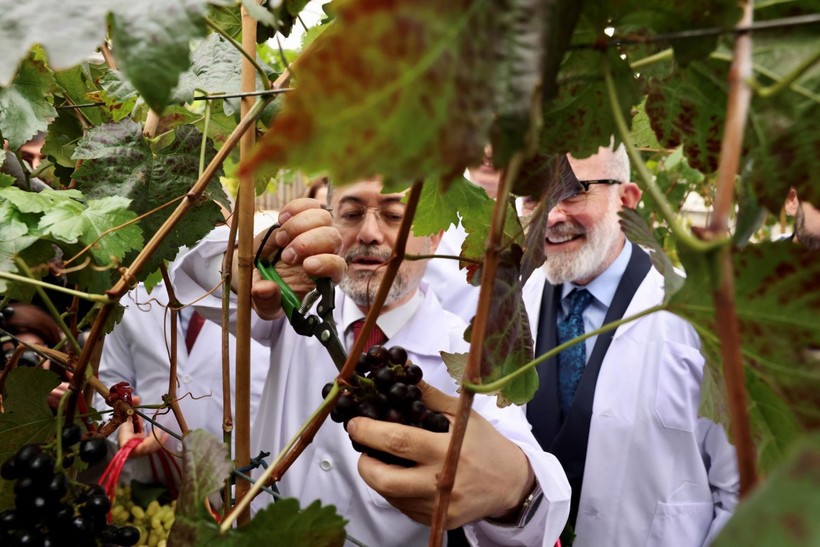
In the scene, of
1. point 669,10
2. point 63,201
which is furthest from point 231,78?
point 669,10

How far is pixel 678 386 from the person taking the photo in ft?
7.11

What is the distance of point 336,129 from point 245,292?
1.28 ft

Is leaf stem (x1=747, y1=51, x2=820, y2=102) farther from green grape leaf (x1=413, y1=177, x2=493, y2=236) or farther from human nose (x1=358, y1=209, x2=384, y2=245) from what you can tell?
human nose (x1=358, y1=209, x2=384, y2=245)

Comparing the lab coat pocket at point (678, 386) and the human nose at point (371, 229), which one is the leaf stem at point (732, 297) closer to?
the human nose at point (371, 229)

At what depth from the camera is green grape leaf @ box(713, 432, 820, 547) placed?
162 mm

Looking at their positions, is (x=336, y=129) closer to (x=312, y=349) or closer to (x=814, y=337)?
(x=814, y=337)

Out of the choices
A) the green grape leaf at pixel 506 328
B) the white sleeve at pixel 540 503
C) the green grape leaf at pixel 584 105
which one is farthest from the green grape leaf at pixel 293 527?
the white sleeve at pixel 540 503

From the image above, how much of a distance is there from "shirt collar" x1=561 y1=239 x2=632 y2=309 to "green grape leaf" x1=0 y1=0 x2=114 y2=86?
231 cm

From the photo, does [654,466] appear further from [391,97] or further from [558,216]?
[391,97]

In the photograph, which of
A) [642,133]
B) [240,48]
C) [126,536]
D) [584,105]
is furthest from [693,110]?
[642,133]

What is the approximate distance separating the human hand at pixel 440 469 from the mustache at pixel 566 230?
1603 mm

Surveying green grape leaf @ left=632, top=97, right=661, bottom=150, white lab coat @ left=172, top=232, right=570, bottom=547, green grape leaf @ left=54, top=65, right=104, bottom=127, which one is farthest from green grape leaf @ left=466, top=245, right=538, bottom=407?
white lab coat @ left=172, top=232, right=570, bottom=547

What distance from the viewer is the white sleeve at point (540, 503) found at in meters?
0.99

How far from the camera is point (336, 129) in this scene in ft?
0.68
